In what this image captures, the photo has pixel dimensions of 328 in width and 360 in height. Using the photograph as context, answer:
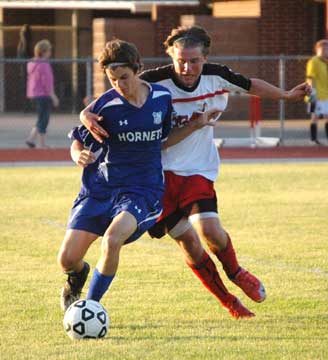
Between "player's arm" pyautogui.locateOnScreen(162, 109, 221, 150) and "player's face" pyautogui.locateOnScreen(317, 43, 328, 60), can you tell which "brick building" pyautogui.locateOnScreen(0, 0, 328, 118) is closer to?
"player's face" pyautogui.locateOnScreen(317, 43, 328, 60)

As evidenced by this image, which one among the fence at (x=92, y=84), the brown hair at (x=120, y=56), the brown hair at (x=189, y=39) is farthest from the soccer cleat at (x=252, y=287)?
the fence at (x=92, y=84)

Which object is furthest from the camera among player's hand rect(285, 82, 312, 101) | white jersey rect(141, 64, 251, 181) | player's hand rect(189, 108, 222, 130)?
player's hand rect(285, 82, 312, 101)

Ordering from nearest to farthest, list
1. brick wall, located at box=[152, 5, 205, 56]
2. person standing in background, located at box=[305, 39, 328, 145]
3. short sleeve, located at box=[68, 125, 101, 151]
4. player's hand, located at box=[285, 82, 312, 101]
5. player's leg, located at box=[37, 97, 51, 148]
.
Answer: short sleeve, located at box=[68, 125, 101, 151]
player's hand, located at box=[285, 82, 312, 101]
person standing in background, located at box=[305, 39, 328, 145]
player's leg, located at box=[37, 97, 51, 148]
brick wall, located at box=[152, 5, 205, 56]

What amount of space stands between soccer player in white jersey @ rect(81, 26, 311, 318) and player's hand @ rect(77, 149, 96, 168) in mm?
823

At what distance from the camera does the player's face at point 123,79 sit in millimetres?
7398

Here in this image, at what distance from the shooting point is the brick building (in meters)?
29.2

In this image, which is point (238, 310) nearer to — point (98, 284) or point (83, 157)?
point (98, 284)

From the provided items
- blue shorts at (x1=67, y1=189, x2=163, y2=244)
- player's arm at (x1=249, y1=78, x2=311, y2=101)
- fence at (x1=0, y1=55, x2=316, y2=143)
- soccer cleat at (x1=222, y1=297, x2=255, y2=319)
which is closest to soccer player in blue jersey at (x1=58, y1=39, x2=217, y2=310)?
blue shorts at (x1=67, y1=189, x2=163, y2=244)

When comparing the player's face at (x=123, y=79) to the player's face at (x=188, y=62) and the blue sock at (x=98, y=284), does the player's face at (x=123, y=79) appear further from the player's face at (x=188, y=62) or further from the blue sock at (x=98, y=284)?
the blue sock at (x=98, y=284)

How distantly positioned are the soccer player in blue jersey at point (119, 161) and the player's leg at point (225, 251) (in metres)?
0.44

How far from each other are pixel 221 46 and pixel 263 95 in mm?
21099

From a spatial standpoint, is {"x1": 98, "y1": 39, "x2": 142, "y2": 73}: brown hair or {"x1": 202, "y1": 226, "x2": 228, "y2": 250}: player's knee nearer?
{"x1": 98, "y1": 39, "x2": 142, "y2": 73}: brown hair

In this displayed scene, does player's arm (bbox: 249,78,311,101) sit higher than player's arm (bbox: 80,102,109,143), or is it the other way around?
player's arm (bbox: 249,78,311,101)

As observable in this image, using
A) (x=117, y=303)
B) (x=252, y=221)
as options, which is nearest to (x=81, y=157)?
(x=117, y=303)
